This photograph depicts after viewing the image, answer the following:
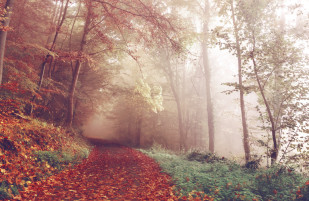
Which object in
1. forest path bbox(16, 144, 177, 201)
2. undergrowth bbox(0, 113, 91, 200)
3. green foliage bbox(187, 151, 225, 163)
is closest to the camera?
undergrowth bbox(0, 113, 91, 200)

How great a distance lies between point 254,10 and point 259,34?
1.04 metres

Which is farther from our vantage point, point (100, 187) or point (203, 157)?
point (203, 157)

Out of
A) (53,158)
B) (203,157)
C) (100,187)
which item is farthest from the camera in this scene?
(203,157)

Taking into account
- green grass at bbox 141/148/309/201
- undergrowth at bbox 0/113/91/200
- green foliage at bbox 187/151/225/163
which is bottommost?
green foliage at bbox 187/151/225/163

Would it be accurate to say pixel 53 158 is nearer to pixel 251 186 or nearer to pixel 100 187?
pixel 100 187

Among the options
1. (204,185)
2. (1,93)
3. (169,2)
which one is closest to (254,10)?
(169,2)

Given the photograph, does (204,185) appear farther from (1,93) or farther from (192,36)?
(1,93)

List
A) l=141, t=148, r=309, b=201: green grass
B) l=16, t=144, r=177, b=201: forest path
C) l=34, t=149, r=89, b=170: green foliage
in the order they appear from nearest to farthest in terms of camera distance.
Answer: l=16, t=144, r=177, b=201: forest path → l=141, t=148, r=309, b=201: green grass → l=34, t=149, r=89, b=170: green foliage

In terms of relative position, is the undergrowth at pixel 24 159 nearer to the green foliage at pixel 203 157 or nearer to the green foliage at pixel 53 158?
the green foliage at pixel 53 158

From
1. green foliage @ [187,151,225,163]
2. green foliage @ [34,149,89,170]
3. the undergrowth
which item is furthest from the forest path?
green foliage @ [187,151,225,163]

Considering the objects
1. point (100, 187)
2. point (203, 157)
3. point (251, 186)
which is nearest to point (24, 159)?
point (100, 187)

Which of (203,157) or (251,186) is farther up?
(251,186)

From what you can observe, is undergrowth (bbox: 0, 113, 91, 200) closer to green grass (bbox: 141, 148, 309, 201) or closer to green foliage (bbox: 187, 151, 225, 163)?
green grass (bbox: 141, 148, 309, 201)

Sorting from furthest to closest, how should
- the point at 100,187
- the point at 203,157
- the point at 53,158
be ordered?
the point at 203,157 < the point at 53,158 < the point at 100,187
